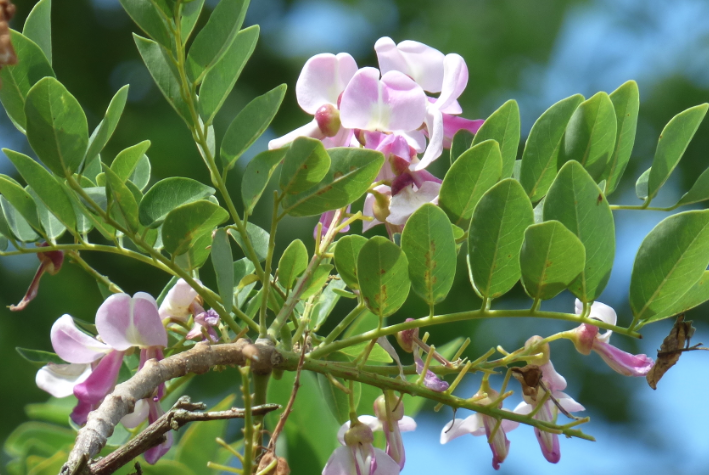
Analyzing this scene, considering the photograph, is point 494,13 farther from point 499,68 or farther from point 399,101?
point 399,101

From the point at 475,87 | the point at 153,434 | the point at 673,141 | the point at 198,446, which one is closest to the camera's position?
the point at 153,434

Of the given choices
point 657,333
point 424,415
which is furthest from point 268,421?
point 657,333

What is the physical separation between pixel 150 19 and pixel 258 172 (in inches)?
4.3

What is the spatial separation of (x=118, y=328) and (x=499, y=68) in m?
2.96

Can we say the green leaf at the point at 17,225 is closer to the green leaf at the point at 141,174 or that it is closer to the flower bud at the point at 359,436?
the green leaf at the point at 141,174

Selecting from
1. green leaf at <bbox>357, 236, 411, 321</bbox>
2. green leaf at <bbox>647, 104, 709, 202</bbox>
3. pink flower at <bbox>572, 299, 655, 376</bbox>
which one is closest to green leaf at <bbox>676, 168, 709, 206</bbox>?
green leaf at <bbox>647, 104, 709, 202</bbox>

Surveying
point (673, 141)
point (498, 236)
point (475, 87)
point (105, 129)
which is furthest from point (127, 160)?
point (475, 87)

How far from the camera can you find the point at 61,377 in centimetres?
48

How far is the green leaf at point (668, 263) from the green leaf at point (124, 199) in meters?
0.29

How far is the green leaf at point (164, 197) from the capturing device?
0.45 metres

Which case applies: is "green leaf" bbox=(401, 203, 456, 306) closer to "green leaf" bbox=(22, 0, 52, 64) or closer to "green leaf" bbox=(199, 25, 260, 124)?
"green leaf" bbox=(199, 25, 260, 124)

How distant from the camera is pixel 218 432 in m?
0.67

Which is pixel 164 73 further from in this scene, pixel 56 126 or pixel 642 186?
pixel 642 186

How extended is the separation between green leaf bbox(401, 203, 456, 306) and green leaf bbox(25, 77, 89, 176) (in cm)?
19
